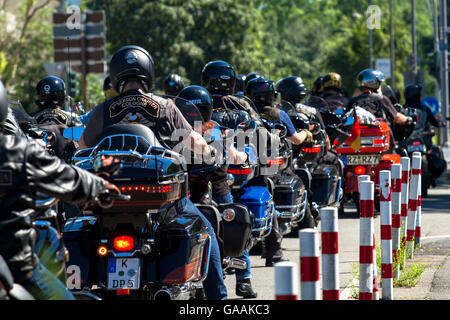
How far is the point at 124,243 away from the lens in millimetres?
6184

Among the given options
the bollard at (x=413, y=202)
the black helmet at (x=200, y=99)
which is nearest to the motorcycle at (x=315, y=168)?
the bollard at (x=413, y=202)

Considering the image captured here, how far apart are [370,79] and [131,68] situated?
8.80 m

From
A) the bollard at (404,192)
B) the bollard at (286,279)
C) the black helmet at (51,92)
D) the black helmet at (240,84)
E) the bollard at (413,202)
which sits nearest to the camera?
the bollard at (286,279)

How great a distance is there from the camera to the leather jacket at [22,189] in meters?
4.59

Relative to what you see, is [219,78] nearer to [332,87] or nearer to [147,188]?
[147,188]

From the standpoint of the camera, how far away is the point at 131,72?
701 centimetres

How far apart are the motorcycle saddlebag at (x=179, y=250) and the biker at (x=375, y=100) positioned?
8.87 m

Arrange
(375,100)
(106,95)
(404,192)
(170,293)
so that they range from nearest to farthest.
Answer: (170,293)
(404,192)
(106,95)
(375,100)

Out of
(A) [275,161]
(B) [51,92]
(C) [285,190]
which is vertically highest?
(B) [51,92]

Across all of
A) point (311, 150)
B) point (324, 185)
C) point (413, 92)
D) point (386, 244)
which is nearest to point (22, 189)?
point (386, 244)

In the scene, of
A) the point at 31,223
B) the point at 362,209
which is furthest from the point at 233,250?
the point at 31,223

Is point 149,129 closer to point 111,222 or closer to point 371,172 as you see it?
point 111,222

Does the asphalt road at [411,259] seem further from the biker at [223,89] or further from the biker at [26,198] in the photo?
the biker at [26,198]

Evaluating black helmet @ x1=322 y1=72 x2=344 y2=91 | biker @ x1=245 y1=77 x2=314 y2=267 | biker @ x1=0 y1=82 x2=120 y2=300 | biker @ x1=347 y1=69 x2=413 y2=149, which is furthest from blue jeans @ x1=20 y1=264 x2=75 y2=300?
black helmet @ x1=322 y1=72 x2=344 y2=91
